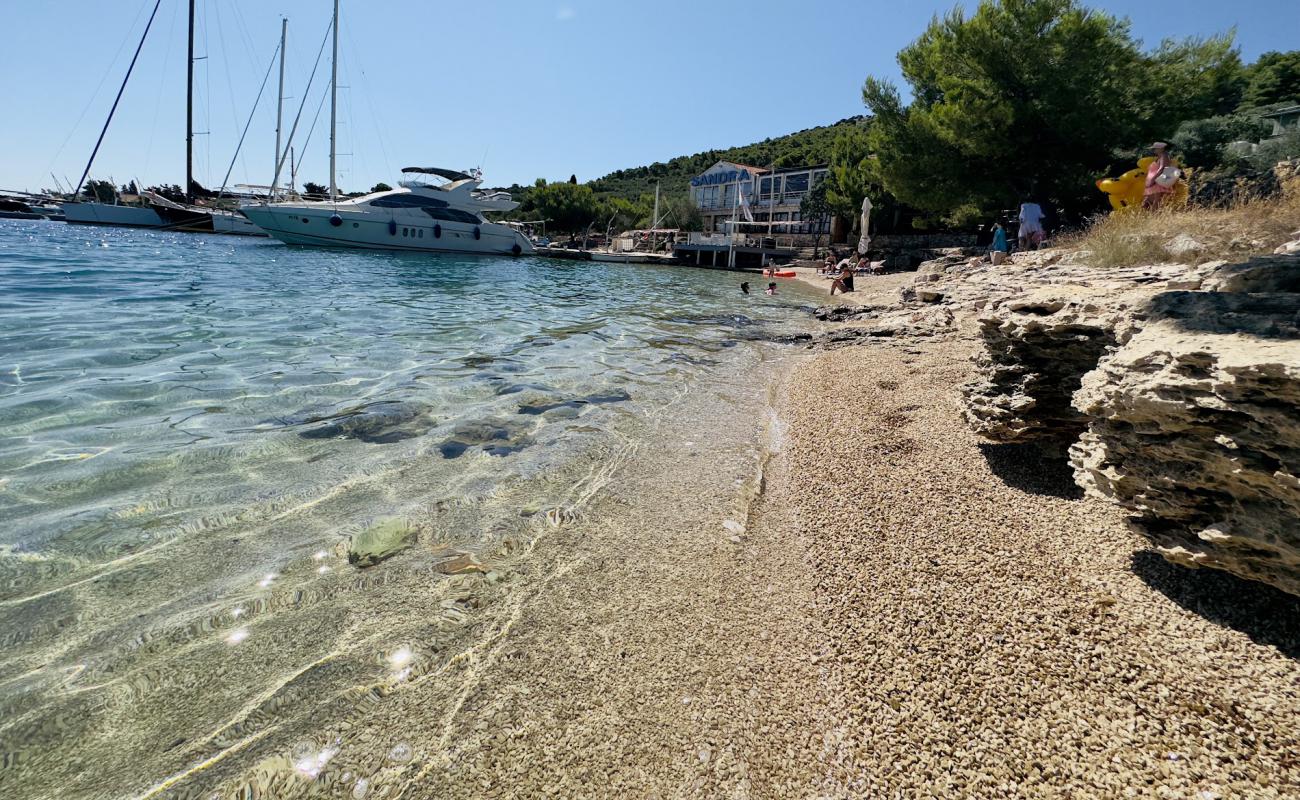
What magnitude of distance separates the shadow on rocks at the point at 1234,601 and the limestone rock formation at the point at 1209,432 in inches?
8.9

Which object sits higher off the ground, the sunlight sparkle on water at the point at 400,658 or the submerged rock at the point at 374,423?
the submerged rock at the point at 374,423

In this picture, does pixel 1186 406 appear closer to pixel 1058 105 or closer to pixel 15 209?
pixel 1058 105

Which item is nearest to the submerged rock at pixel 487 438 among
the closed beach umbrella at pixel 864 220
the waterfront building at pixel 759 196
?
the closed beach umbrella at pixel 864 220

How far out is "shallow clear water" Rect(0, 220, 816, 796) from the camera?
2023 mm

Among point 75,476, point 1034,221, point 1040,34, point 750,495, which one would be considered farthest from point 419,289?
point 1040,34

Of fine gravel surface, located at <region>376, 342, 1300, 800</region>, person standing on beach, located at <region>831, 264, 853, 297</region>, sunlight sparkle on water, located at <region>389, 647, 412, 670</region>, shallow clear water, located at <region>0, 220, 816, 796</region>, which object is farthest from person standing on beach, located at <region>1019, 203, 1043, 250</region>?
sunlight sparkle on water, located at <region>389, 647, 412, 670</region>

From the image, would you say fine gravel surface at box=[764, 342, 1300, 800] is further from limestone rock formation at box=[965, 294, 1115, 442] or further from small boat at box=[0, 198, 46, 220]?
small boat at box=[0, 198, 46, 220]

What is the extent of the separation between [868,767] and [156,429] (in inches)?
217

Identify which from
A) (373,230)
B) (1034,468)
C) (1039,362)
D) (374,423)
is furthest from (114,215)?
(1034,468)

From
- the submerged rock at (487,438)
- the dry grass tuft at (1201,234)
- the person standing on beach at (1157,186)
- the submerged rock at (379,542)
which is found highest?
the person standing on beach at (1157,186)

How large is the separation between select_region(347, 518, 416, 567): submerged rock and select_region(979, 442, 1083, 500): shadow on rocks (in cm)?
366

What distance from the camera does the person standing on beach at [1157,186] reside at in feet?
28.4

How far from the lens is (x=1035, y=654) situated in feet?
6.64

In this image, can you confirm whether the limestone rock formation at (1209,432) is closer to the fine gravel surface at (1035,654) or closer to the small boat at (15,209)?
the fine gravel surface at (1035,654)
